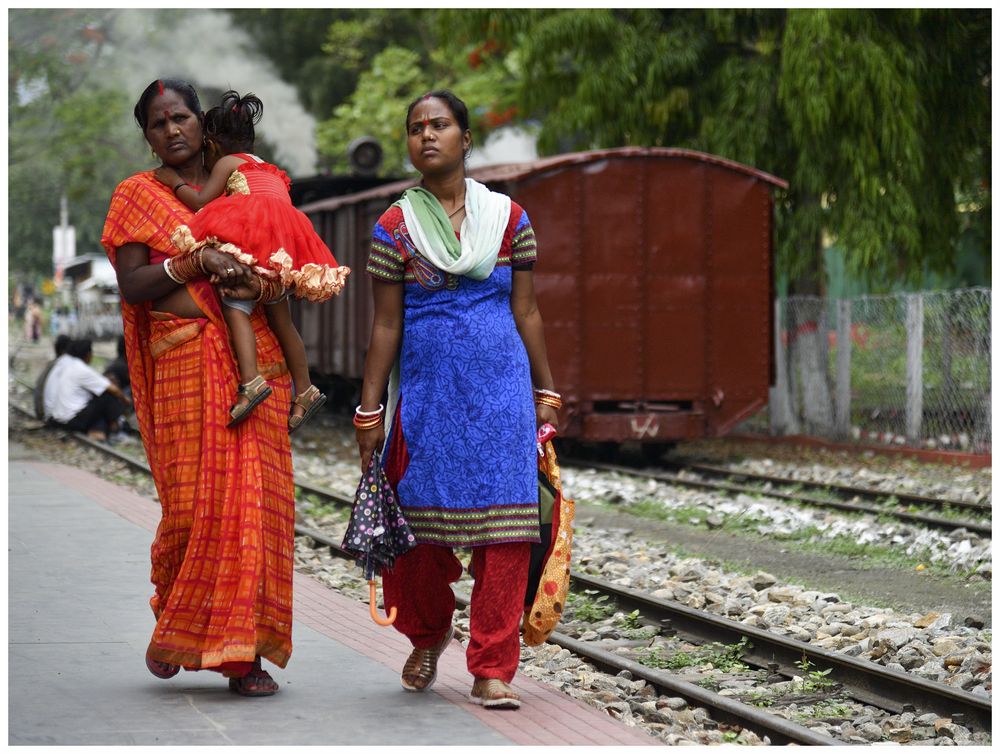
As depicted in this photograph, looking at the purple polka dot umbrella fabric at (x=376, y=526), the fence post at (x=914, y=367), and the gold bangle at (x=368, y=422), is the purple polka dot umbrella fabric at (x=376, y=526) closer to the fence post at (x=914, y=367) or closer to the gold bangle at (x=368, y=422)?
the gold bangle at (x=368, y=422)

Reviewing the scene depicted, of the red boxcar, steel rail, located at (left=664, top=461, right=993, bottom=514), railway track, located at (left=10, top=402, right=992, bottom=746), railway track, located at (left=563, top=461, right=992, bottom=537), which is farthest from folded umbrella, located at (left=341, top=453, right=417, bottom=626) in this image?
the red boxcar

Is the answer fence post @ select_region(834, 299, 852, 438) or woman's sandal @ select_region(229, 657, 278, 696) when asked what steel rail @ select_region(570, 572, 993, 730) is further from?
fence post @ select_region(834, 299, 852, 438)

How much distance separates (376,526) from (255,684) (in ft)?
2.20

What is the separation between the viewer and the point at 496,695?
503 cm

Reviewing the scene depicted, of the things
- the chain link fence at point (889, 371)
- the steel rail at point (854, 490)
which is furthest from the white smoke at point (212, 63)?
the steel rail at point (854, 490)

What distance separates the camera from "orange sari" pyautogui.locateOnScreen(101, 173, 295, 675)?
501 centimetres

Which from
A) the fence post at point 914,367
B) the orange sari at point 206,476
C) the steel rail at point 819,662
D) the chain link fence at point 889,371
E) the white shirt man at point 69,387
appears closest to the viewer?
the orange sari at point 206,476

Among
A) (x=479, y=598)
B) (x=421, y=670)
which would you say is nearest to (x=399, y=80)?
(x=421, y=670)

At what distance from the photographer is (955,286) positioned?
89.1 ft

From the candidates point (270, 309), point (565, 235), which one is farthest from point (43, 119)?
point (270, 309)

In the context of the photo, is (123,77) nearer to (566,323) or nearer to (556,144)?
(556,144)

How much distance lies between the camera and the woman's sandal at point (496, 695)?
502 cm

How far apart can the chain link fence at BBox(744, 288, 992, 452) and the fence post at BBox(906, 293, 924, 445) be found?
11mm

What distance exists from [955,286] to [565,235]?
13867 mm
